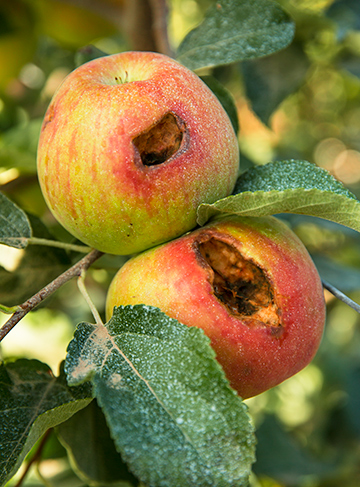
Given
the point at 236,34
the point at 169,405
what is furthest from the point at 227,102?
the point at 169,405

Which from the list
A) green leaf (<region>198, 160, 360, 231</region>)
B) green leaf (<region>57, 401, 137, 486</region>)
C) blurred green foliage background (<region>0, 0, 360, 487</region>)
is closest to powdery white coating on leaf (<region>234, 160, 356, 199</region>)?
green leaf (<region>198, 160, 360, 231</region>)

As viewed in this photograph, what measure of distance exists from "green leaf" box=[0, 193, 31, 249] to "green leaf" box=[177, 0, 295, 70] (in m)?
0.31

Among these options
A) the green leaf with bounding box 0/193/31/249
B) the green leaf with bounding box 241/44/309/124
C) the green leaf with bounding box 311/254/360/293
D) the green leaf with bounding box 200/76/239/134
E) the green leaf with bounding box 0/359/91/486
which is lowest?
the green leaf with bounding box 311/254/360/293

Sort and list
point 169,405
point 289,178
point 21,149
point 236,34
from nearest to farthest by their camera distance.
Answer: point 169,405 → point 289,178 → point 236,34 → point 21,149

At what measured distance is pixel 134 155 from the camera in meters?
0.44

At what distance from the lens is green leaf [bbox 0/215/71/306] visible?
62 cm

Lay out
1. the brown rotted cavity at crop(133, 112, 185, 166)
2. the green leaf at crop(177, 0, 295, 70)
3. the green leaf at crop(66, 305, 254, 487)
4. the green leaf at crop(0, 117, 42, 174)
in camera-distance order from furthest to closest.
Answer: the green leaf at crop(0, 117, 42, 174) < the green leaf at crop(177, 0, 295, 70) < the brown rotted cavity at crop(133, 112, 185, 166) < the green leaf at crop(66, 305, 254, 487)

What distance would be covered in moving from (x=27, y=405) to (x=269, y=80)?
77cm

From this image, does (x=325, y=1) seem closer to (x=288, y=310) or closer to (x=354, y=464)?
(x=288, y=310)

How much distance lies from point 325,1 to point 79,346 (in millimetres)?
1260

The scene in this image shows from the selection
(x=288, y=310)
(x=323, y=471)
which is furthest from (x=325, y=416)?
(x=288, y=310)

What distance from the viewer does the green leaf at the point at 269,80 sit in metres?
0.92

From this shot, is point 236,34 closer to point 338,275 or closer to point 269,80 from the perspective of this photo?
point 269,80

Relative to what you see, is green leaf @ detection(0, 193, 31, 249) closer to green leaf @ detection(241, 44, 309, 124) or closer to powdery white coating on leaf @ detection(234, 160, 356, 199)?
powdery white coating on leaf @ detection(234, 160, 356, 199)
